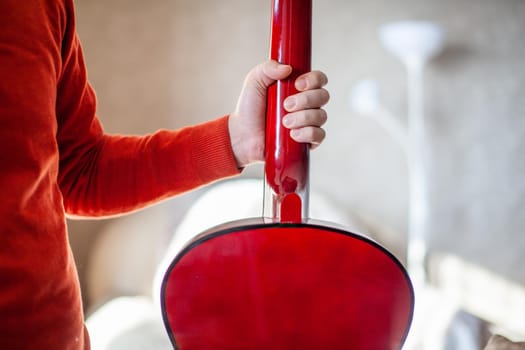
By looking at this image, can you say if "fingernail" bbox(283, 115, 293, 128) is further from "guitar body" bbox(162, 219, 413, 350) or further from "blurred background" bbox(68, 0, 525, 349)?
"blurred background" bbox(68, 0, 525, 349)

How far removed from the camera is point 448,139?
175 cm

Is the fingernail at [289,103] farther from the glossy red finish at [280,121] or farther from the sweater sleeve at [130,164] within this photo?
the sweater sleeve at [130,164]

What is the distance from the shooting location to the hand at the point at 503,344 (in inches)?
36.9

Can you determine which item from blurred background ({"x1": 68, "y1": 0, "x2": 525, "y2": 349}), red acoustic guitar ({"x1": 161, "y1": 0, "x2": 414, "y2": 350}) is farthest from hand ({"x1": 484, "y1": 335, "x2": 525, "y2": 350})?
red acoustic guitar ({"x1": 161, "y1": 0, "x2": 414, "y2": 350})

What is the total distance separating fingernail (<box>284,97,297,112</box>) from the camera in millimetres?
476

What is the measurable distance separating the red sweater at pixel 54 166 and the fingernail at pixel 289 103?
0.48 ft

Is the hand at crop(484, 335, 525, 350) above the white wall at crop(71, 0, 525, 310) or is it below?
below

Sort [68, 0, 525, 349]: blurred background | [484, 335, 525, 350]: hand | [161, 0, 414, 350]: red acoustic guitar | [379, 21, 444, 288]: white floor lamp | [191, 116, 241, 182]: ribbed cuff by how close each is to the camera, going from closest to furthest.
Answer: [161, 0, 414, 350]: red acoustic guitar, [191, 116, 241, 182]: ribbed cuff, [484, 335, 525, 350]: hand, [68, 0, 525, 349]: blurred background, [379, 21, 444, 288]: white floor lamp

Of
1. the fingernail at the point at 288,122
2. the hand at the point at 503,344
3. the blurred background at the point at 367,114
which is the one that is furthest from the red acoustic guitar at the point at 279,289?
the blurred background at the point at 367,114

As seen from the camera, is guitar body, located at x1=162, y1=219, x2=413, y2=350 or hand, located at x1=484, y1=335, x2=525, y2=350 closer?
guitar body, located at x1=162, y1=219, x2=413, y2=350

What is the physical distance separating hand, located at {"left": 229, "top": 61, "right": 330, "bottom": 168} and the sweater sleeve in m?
0.05

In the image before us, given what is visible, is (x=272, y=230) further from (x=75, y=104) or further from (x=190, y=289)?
(x=75, y=104)

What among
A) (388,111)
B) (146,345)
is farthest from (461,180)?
(146,345)

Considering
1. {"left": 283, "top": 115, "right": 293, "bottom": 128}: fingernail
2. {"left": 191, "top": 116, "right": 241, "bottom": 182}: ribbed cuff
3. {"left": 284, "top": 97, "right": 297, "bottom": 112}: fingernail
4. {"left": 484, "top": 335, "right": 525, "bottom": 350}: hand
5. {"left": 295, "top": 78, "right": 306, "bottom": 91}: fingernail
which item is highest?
{"left": 295, "top": 78, "right": 306, "bottom": 91}: fingernail
